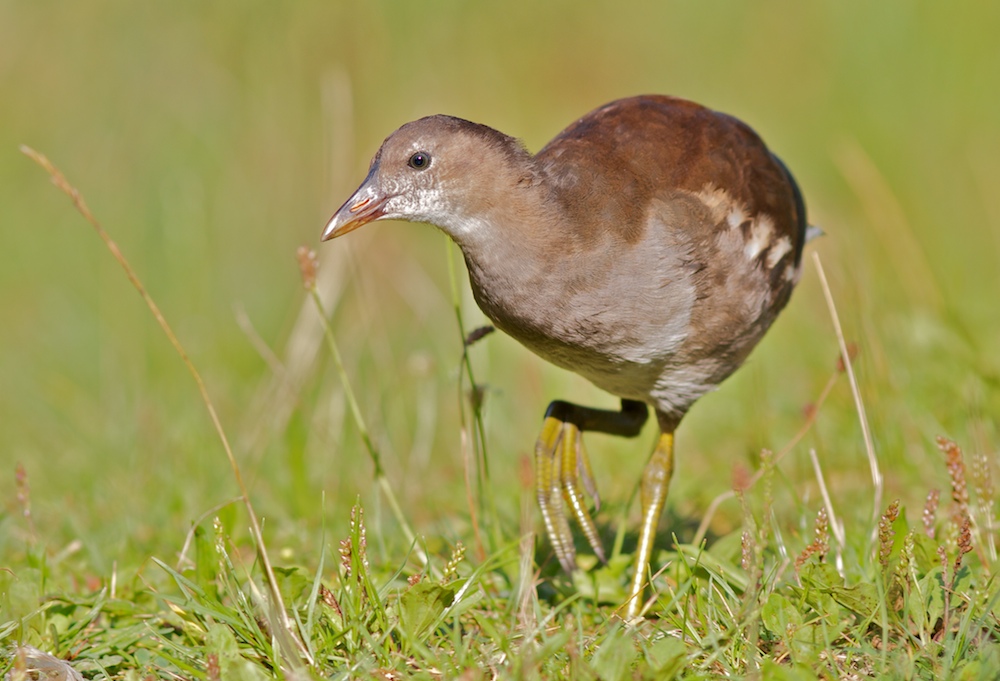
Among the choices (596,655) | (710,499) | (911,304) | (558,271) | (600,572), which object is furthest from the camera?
(911,304)

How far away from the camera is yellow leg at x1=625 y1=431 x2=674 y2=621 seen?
343 centimetres

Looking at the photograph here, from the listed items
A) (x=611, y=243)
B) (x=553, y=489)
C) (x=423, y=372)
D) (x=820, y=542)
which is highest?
(x=611, y=243)

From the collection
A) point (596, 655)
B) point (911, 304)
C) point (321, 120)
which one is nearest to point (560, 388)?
point (911, 304)

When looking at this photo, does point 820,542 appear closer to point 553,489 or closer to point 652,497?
point 652,497

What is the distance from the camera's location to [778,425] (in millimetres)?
4750

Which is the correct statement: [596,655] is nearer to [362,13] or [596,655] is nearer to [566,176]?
[566,176]

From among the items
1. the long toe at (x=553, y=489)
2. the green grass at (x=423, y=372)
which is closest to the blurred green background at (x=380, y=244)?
the green grass at (x=423, y=372)

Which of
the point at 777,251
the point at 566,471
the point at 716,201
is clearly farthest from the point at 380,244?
the point at 716,201

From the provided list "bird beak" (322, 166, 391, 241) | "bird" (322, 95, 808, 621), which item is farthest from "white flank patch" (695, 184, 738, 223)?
"bird beak" (322, 166, 391, 241)

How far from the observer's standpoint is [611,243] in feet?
10.6

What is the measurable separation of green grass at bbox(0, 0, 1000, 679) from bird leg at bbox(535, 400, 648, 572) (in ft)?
0.31

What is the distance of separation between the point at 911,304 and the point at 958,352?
909 millimetres

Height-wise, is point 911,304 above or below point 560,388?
above

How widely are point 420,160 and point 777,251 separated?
1235mm
